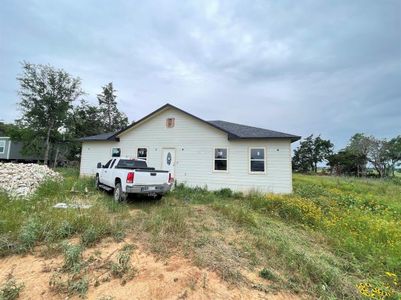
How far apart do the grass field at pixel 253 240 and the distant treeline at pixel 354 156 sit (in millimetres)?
36253

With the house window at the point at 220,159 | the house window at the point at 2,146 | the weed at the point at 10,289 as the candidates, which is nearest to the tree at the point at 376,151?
the house window at the point at 220,159

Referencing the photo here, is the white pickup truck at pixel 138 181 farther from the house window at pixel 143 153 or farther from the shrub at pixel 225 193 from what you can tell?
the house window at pixel 143 153

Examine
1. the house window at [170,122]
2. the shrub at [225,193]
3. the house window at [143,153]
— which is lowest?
the shrub at [225,193]

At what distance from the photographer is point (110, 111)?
137ft

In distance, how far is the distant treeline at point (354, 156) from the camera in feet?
116

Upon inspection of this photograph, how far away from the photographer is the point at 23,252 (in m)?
4.27

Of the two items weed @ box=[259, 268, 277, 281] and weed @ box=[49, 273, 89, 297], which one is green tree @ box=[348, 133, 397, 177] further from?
weed @ box=[49, 273, 89, 297]

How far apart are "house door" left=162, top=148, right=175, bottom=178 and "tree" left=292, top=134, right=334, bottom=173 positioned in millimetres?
41953

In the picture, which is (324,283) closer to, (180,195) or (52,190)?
(180,195)

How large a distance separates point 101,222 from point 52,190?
5.53 meters

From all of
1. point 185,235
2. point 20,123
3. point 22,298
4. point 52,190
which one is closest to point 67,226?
point 22,298

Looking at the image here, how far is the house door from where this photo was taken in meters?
14.1

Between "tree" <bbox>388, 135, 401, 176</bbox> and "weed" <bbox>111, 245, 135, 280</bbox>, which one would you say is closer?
"weed" <bbox>111, 245, 135, 280</bbox>

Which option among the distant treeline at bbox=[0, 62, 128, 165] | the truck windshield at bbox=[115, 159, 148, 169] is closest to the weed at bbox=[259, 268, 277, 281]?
the truck windshield at bbox=[115, 159, 148, 169]
